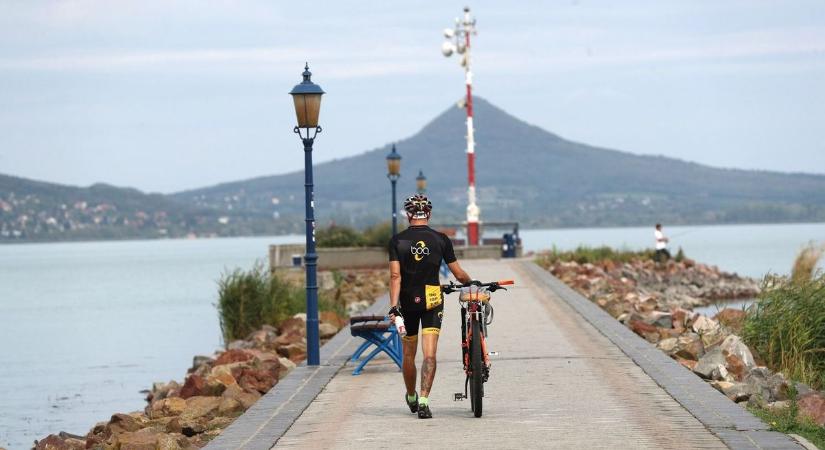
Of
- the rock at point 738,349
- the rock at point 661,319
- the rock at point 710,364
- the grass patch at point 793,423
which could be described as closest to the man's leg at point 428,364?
the grass patch at point 793,423

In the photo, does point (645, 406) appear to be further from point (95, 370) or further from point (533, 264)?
point (533, 264)

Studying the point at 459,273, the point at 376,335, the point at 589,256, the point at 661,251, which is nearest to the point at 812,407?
the point at 459,273

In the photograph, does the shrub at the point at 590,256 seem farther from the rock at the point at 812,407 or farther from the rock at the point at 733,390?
the rock at the point at 812,407

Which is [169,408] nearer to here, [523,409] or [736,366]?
[523,409]

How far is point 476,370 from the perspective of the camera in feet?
40.0

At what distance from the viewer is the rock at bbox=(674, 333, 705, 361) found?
1816 centimetres

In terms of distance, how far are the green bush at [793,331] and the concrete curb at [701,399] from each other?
1526mm

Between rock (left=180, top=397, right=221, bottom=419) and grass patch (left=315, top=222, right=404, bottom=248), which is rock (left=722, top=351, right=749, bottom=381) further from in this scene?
grass patch (left=315, top=222, right=404, bottom=248)

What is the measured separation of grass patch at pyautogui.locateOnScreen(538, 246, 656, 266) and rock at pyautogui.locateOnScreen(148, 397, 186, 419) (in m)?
31.3

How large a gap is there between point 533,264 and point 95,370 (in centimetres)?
1527

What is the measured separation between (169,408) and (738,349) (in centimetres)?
648

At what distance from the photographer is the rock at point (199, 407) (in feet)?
48.7

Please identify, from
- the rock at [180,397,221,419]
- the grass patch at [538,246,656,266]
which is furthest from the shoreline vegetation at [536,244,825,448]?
the grass patch at [538,246,656,266]

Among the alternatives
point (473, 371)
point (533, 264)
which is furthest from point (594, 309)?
point (533, 264)
